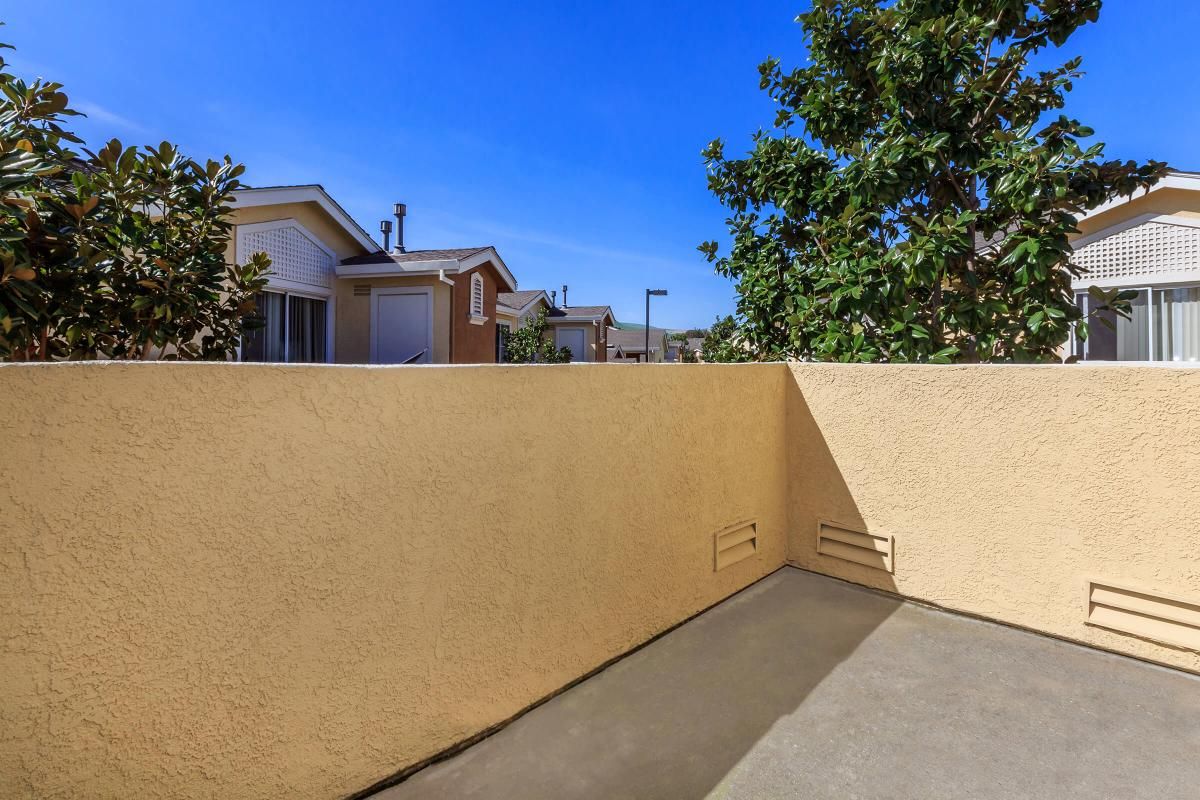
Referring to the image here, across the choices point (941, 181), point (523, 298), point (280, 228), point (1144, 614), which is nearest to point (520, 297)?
point (523, 298)

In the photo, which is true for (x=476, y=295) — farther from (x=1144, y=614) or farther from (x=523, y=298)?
(x=1144, y=614)

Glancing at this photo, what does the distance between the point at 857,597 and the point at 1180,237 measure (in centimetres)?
975

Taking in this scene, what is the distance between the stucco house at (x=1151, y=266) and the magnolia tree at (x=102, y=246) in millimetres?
11332

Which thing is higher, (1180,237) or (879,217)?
(1180,237)

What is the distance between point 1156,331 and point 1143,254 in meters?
1.33

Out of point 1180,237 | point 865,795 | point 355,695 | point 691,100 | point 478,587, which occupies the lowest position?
point 865,795

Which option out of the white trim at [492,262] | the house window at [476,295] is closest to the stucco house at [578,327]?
the white trim at [492,262]

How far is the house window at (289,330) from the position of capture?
9594 millimetres

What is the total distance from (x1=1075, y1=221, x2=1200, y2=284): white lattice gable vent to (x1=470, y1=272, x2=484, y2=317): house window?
12.4m

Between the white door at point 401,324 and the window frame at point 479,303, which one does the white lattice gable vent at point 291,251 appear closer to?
the white door at point 401,324

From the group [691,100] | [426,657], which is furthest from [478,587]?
[691,100]

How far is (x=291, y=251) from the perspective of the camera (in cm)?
1040

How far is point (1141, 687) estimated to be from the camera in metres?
3.02

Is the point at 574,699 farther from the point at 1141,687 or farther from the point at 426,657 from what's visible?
the point at 1141,687
